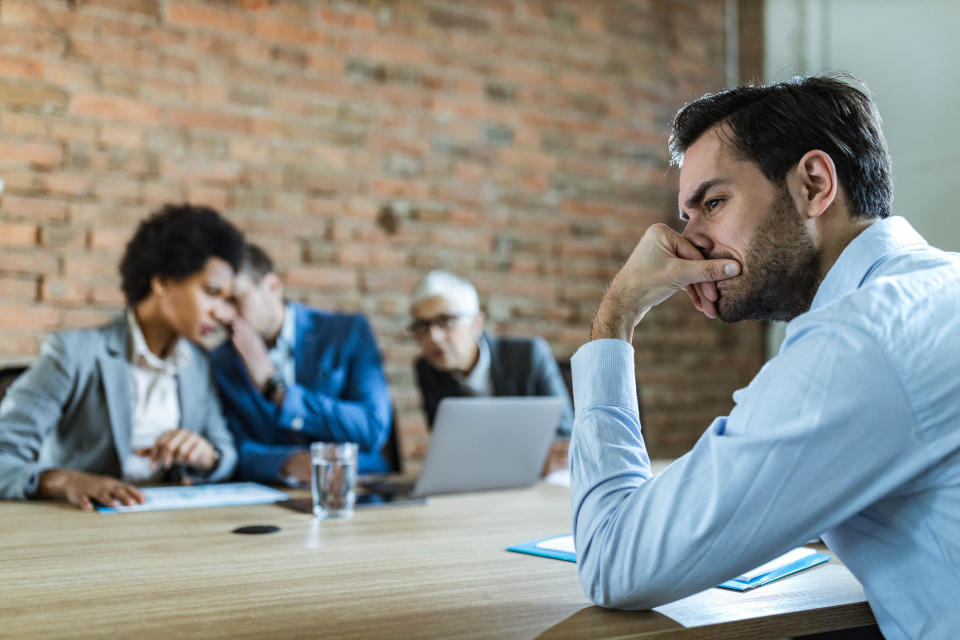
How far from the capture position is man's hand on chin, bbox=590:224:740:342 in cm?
112

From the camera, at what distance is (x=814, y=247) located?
42.0 inches

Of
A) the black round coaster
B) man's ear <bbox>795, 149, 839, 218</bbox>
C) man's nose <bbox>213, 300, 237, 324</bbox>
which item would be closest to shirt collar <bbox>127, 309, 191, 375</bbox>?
man's nose <bbox>213, 300, 237, 324</bbox>

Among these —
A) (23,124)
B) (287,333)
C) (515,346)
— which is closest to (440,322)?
(515,346)

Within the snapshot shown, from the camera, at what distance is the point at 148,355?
7.48 ft

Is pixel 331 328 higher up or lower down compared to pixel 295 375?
higher up

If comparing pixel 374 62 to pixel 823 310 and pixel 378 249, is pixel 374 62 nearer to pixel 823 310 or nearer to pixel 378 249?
pixel 378 249

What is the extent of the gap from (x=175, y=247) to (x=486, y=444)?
118cm

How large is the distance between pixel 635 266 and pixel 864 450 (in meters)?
0.47

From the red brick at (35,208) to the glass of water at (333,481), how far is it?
1816mm

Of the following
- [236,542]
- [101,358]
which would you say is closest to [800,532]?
[236,542]

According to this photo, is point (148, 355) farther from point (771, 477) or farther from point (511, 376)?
point (771, 477)

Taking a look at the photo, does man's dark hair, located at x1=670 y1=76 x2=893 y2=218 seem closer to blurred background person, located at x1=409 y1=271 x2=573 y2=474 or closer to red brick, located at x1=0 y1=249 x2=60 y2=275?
blurred background person, located at x1=409 y1=271 x2=573 y2=474

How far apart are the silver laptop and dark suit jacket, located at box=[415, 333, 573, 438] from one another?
0.91 metres

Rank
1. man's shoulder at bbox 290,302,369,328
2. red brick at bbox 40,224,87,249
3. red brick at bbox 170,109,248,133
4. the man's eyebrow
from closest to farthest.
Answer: the man's eyebrow
man's shoulder at bbox 290,302,369,328
red brick at bbox 40,224,87,249
red brick at bbox 170,109,248,133
